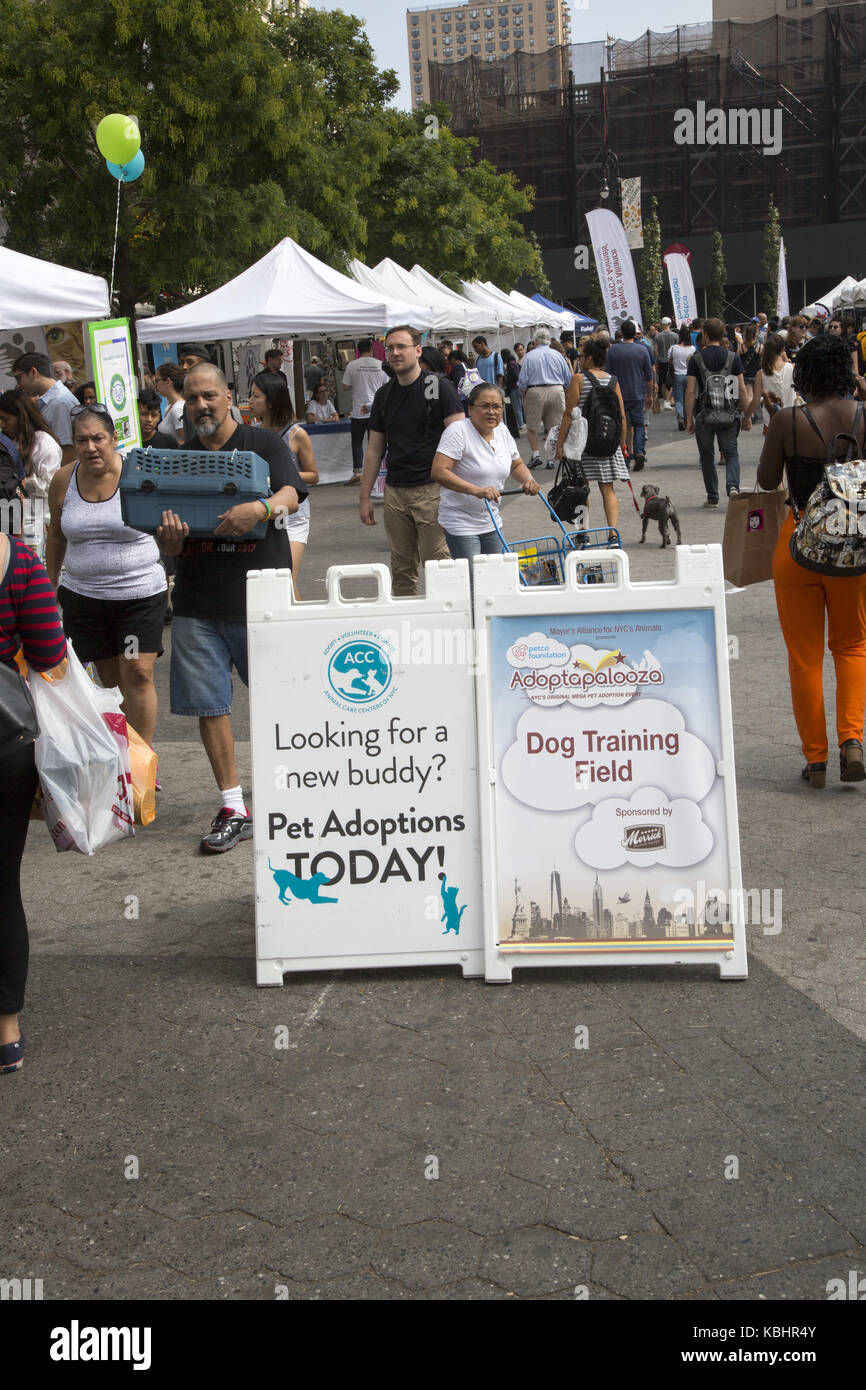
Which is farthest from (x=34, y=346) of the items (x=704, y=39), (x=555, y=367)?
(x=704, y=39)

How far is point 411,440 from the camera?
898 cm

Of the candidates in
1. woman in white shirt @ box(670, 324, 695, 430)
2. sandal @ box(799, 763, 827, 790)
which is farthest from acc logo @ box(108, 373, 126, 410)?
woman in white shirt @ box(670, 324, 695, 430)

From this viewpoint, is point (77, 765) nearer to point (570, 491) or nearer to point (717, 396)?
point (570, 491)

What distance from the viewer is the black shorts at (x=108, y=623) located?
6254 mm

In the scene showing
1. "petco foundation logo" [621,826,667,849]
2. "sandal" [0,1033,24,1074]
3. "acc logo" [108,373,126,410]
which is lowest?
"sandal" [0,1033,24,1074]

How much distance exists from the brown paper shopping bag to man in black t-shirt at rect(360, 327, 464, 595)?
8.58 ft

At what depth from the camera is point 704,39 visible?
Answer: 73.4 metres

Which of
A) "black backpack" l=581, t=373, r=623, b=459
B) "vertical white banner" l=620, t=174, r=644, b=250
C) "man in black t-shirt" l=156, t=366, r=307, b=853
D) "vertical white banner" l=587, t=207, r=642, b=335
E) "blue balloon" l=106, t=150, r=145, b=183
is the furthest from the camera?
"vertical white banner" l=620, t=174, r=644, b=250

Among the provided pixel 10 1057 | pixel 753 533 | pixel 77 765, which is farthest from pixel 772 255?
pixel 10 1057

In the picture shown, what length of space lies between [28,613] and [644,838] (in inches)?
78.1

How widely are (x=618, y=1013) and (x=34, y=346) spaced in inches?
704

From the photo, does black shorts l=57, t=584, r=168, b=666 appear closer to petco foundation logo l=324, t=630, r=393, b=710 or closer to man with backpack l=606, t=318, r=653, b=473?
petco foundation logo l=324, t=630, r=393, b=710

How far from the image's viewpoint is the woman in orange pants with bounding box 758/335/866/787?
6262mm
